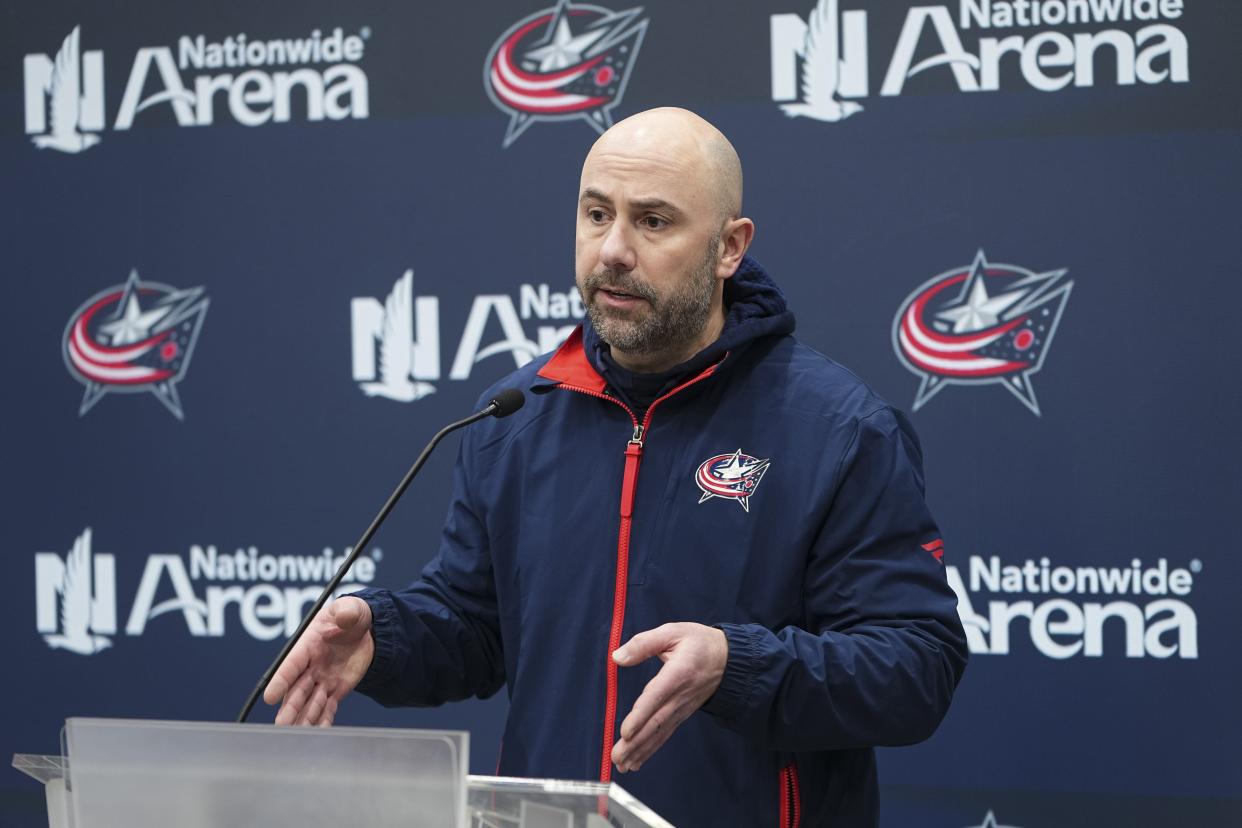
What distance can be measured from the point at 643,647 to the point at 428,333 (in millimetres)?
1754

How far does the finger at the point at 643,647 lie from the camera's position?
1.29 meters

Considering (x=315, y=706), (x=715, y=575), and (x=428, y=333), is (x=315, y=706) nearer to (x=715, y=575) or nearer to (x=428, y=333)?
(x=715, y=575)

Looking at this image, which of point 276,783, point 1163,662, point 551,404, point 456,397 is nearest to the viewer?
point 276,783

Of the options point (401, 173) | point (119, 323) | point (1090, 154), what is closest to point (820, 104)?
point (1090, 154)

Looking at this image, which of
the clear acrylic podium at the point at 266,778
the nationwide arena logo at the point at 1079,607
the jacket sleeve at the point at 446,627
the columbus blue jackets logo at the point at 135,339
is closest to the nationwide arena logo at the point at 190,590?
the columbus blue jackets logo at the point at 135,339

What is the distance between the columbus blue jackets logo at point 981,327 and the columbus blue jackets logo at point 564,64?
2.45 ft

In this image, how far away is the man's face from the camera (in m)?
1.74

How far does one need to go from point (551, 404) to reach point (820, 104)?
1.19 meters

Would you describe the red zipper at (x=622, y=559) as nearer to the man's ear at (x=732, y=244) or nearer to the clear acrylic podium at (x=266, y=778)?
the man's ear at (x=732, y=244)

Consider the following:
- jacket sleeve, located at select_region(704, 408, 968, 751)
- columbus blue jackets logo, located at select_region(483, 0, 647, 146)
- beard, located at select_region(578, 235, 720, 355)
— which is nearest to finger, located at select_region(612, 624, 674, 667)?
jacket sleeve, located at select_region(704, 408, 968, 751)

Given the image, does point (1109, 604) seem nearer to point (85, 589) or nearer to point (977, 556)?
point (977, 556)

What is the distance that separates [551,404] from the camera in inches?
73.4

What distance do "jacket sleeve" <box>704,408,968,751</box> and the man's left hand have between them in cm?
5

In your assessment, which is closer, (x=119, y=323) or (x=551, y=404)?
(x=551, y=404)
